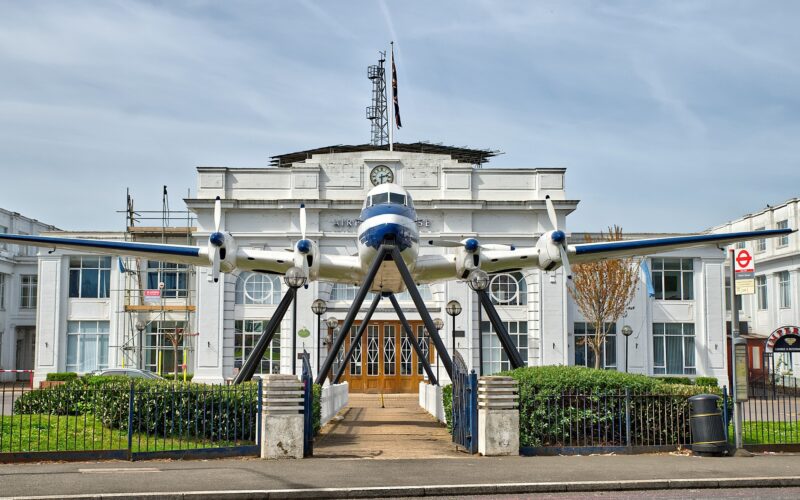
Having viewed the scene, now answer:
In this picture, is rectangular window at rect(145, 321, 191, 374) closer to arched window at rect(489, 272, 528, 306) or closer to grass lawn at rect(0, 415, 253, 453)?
arched window at rect(489, 272, 528, 306)

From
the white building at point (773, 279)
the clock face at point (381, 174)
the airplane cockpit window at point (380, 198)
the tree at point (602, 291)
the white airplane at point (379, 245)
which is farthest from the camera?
the white building at point (773, 279)

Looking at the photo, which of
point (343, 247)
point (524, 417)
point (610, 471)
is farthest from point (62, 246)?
point (343, 247)

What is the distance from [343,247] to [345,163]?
5305 millimetres

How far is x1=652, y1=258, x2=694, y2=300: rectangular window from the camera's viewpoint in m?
50.7

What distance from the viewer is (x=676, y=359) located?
50.0 m

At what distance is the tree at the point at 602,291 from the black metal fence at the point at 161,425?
31.8 m

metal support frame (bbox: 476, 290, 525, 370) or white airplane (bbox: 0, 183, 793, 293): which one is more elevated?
white airplane (bbox: 0, 183, 793, 293)

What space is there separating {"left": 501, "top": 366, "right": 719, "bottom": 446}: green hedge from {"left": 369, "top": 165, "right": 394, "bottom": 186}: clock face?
105 feet

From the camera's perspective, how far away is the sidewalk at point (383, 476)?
12.8m

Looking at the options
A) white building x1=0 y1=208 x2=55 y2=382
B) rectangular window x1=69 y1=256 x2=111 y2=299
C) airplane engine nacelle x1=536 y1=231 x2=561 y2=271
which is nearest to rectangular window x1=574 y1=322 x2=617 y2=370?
airplane engine nacelle x1=536 y1=231 x2=561 y2=271

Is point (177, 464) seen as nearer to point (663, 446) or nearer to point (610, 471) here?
point (610, 471)

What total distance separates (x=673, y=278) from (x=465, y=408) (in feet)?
120

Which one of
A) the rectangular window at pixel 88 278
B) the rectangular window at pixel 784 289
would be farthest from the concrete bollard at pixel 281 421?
the rectangular window at pixel 784 289

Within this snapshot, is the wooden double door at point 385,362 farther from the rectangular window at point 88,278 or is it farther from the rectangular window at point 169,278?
the rectangular window at point 88,278
